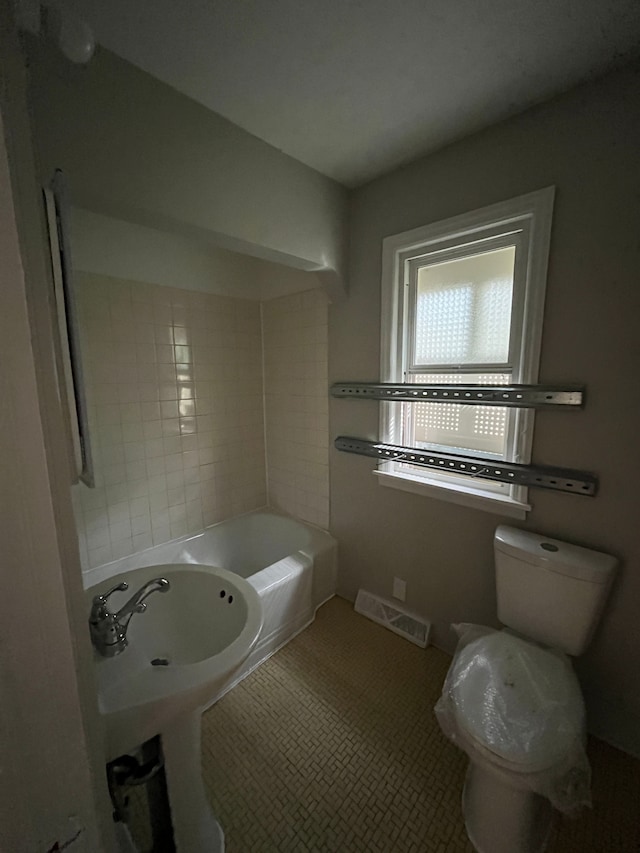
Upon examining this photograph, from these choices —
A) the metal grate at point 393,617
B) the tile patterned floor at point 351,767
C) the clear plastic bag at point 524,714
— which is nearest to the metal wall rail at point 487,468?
the clear plastic bag at point 524,714

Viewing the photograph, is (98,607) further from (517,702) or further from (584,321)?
(584,321)

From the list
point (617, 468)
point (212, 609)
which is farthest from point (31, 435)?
point (617, 468)

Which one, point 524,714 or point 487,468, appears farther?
point 487,468

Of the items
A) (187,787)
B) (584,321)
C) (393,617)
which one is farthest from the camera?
(393,617)

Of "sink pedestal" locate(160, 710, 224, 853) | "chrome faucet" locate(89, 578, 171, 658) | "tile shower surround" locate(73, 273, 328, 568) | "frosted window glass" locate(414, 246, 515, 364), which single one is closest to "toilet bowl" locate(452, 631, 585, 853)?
"sink pedestal" locate(160, 710, 224, 853)

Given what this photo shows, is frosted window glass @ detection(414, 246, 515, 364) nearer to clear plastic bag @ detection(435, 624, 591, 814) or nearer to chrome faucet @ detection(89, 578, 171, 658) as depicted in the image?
clear plastic bag @ detection(435, 624, 591, 814)

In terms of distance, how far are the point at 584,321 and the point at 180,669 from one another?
1648mm

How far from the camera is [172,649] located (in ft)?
3.60

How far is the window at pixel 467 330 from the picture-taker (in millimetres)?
1339

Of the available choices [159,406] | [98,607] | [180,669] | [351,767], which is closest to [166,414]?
[159,406]

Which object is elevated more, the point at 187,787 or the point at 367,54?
the point at 367,54

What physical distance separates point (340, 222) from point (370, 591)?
2062 millimetres

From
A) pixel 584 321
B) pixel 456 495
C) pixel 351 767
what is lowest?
pixel 351 767

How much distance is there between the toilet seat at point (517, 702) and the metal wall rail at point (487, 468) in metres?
0.59
